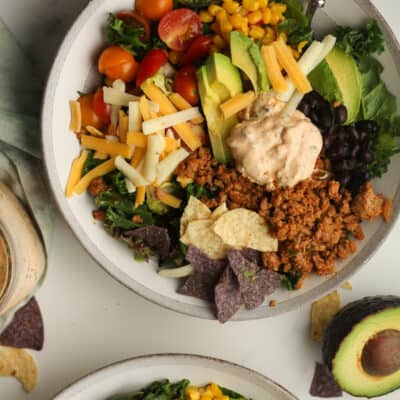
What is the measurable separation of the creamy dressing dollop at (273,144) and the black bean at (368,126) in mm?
196

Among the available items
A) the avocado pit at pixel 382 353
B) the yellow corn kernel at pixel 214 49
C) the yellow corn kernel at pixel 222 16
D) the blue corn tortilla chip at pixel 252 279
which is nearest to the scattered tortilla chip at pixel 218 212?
the blue corn tortilla chip at pixel 252 279

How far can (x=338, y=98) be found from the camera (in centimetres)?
220

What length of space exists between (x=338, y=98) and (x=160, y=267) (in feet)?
2.72

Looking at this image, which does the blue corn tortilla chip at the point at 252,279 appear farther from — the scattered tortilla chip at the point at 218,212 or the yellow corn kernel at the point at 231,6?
the yellow corn kernel at the point at 231,6

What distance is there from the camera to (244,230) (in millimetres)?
2176

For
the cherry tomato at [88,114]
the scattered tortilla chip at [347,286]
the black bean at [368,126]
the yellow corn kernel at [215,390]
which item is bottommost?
the yellow corn kernel at [215,390]

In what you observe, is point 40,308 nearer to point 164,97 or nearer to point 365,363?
point 164,97

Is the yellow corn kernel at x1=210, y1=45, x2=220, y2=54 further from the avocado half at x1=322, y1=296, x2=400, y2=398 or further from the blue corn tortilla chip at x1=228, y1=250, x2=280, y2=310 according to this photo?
the avocado half at x1=322, y1=296, x2=400, y2=398

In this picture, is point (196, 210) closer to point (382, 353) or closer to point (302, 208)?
point (302, 208)

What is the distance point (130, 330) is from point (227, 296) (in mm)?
513

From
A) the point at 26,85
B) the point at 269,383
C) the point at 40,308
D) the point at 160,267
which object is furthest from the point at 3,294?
the point at 269,383

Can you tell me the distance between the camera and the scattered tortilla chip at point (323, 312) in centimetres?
252

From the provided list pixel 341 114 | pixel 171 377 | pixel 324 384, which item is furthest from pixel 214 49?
pixel 324 384

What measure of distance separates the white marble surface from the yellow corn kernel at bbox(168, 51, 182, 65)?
0.73 m
